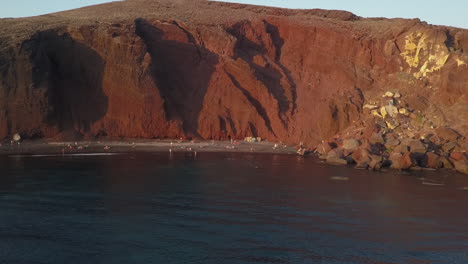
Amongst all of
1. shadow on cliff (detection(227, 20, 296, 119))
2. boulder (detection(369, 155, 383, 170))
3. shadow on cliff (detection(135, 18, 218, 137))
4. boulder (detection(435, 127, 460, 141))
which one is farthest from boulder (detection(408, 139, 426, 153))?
shadow on cliff (detection(135, 18, 218, 137))

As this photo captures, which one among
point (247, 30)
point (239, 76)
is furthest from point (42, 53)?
point (247, 30)

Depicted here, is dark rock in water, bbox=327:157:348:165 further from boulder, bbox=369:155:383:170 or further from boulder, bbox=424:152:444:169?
boulder, bbox=424:152:444:169

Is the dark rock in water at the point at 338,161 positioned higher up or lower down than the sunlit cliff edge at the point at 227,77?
lower down

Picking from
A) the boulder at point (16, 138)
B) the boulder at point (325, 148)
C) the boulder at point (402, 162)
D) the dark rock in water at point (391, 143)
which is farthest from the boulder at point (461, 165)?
the boulder at point (16, 138)

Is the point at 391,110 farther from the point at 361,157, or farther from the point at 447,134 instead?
the point at 361,157

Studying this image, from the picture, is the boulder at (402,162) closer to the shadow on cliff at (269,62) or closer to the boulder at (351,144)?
the boulder at (351,144)

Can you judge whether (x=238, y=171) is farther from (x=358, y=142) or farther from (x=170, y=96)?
(x=170, y=96)

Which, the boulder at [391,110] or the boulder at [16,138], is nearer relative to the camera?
the boulder at [16,138]
